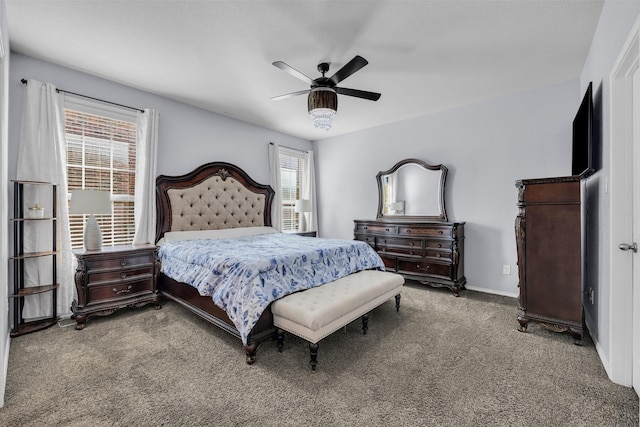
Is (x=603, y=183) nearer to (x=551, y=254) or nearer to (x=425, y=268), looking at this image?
(x=551, y=254)

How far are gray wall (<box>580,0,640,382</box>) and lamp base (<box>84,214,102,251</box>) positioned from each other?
435 cm

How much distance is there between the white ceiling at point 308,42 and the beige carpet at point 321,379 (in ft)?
8.63

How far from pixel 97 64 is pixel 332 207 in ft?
13.6

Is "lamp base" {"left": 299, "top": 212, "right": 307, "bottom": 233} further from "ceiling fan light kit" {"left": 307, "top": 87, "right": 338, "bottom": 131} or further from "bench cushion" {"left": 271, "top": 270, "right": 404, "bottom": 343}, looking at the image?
"ceiling fan light kit" {"left": 307, "top": 87, "right": 338, "bottom": 131}

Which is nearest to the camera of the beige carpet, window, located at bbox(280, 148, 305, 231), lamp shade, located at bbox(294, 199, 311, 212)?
the beige carpet

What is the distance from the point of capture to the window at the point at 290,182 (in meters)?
5.68

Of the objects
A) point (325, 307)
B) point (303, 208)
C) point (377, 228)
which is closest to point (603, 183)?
point (325, 307)

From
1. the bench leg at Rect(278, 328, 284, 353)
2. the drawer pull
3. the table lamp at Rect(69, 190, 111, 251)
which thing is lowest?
the bench leg at Rect(278, 328, 284, 353)

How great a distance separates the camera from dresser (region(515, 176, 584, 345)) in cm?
241

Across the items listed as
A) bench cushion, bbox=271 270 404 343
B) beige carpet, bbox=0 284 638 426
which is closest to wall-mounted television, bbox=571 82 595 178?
beige carpet, bbox=0 284 638 426

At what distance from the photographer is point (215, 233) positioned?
408 centimetres

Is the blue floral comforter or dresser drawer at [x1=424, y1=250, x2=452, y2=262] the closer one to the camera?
the blue floral comforter

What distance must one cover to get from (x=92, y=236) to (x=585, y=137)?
4675 mm

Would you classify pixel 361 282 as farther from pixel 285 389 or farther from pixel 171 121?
pixel 171 121
